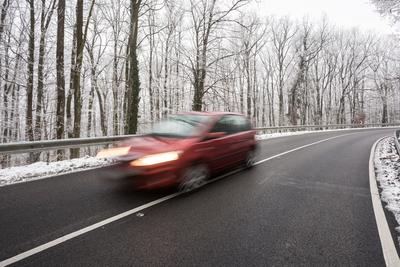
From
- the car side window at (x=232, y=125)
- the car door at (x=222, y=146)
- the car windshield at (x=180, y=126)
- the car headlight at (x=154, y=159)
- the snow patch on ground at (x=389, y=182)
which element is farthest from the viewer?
the car side window at (x=232, y=125)

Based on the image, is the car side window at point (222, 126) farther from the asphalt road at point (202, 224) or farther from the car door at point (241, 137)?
the asphalt road at point (202, 224)

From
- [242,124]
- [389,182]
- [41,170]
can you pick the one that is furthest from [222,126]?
[41,170]

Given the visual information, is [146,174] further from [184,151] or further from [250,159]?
[250,159]

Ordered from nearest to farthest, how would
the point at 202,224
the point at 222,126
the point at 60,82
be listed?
the point at 202,224
the point at 222,126
the point at 60,82

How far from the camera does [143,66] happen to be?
31766 mm

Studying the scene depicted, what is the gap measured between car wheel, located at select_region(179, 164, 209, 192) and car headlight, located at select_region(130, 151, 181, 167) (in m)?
0.49

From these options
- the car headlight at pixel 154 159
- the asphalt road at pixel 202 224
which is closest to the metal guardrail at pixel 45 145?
the asphalt road at pixel 202 224

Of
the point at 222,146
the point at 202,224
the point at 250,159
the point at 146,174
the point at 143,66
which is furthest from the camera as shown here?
the point at 143,66

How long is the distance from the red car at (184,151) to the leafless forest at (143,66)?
752cm

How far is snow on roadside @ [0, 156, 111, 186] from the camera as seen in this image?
19.3 ft

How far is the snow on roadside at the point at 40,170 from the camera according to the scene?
5.88 meters

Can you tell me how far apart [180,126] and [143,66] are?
93.7 ft

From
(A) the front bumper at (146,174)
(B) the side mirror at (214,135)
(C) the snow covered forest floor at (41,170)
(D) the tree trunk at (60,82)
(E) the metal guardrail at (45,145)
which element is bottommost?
(C) the snow covered forest floor at (41,170)

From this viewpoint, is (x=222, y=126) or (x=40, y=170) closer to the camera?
(x=222, y=126)
